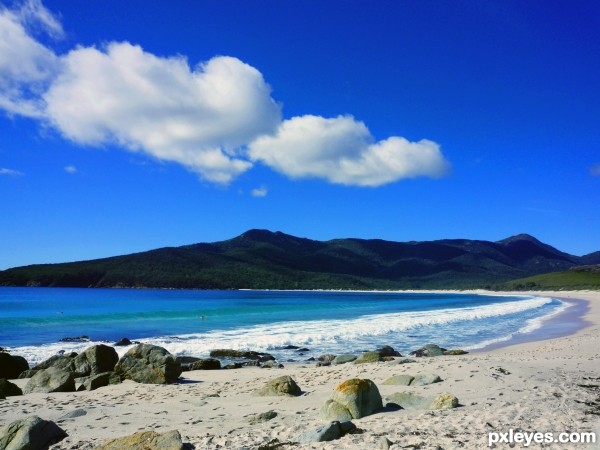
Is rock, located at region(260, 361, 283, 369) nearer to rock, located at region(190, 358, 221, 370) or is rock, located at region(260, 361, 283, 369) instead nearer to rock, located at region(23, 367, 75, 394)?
rock, located at region(190, 358, 221, 370)

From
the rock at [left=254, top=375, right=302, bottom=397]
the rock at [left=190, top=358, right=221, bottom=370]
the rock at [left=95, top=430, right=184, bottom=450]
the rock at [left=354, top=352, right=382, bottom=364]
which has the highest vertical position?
the rock at [left=95, top=430, right=184, bottom=450]

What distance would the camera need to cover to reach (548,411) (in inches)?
356

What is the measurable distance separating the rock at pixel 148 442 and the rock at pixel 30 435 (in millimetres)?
1175

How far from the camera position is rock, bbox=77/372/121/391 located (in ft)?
46.8

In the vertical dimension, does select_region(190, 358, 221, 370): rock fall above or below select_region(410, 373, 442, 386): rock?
below

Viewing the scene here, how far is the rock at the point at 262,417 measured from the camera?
9.38 metres

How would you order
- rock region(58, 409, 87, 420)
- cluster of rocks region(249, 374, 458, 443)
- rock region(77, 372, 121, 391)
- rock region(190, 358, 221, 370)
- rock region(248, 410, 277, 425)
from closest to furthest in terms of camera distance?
cluster of rocks region(249, 374, 458, 443) → rock region(248, 410, 277, 425) → rock region(58, 409, 87, 420) → rock region(77, 372, 121, 391) → rock region(190, 358, 221, 370)

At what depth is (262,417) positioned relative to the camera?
374 inches

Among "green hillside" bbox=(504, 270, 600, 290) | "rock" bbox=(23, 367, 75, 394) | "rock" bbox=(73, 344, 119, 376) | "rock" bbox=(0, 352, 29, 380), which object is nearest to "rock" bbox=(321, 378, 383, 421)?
"rock" bbox=(23, 367, 75, 394)

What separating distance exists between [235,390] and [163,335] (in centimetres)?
2012

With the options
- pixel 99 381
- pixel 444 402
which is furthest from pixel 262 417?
pixel 99 381

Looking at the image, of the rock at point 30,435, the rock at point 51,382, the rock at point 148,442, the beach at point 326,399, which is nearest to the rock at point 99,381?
the rock at point 51,382

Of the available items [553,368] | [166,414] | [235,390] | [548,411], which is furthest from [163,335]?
[548,411]

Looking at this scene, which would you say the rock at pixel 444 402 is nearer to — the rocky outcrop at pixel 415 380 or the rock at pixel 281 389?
the rocky outcrop at pixel 415 380
